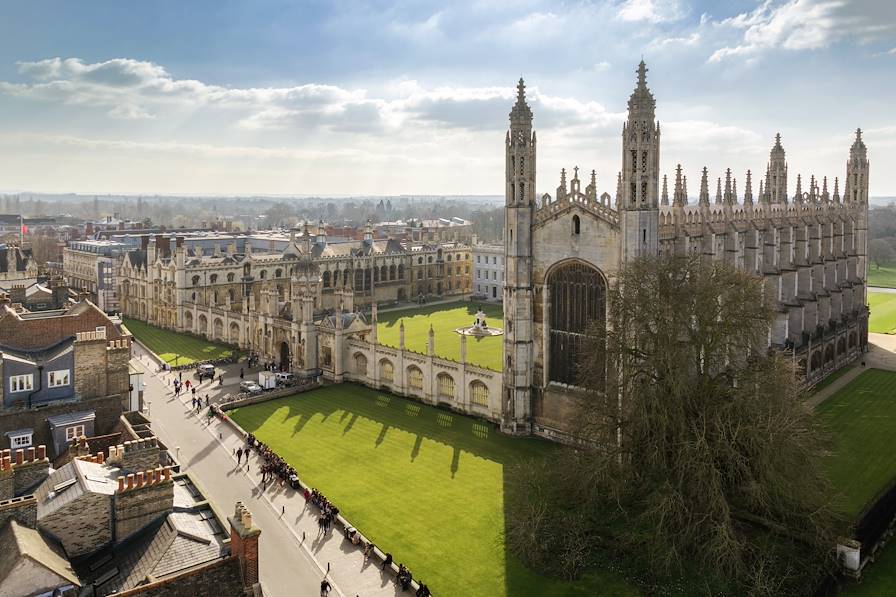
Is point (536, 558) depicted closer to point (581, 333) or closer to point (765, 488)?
point (765, 488)

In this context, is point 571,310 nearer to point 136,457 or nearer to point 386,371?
point 386,371

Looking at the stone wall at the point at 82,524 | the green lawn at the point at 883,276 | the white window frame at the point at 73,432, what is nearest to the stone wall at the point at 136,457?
the stone wall at the point at 82,524

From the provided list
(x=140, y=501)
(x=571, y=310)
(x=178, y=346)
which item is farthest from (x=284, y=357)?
(x=140, y=501)

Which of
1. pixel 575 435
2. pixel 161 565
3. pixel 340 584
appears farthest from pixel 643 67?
pixel 161 565

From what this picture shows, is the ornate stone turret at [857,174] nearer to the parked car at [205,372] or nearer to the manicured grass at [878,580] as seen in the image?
the manicured grass at [878,580]

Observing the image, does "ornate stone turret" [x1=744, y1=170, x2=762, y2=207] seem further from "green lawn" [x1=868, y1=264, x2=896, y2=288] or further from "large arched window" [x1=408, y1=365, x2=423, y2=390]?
"green lawn" [x1=868, y1=264, x2=896, y2=288]

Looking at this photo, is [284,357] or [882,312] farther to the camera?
[882,312]

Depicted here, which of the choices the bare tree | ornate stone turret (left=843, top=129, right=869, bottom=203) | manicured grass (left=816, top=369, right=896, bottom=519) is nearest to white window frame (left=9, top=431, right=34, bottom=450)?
the bare tree
